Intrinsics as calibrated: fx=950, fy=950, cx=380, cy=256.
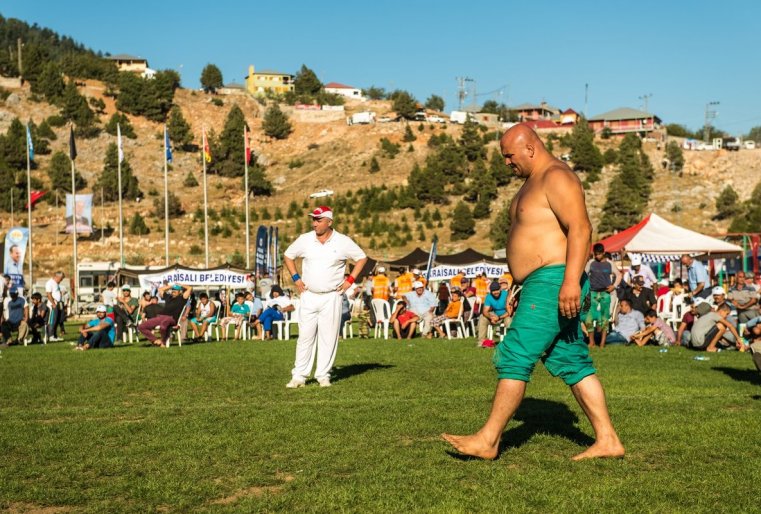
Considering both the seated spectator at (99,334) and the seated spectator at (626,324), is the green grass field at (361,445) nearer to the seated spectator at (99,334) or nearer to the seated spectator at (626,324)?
the seated spectator at (626,324)

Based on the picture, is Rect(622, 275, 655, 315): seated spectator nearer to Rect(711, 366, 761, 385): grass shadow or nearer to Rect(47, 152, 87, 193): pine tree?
Rect(711, 366, 761, 385): grass shadow

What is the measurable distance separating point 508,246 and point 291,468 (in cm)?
183

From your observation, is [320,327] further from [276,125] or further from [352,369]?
[276,125]

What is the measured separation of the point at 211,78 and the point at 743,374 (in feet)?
456

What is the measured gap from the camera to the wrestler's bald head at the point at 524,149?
18.8ft

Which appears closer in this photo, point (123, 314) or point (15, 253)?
point (123, 314)

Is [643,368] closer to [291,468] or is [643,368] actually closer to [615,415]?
[615,415]

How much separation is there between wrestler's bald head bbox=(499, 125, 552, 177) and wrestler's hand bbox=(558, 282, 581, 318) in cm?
86

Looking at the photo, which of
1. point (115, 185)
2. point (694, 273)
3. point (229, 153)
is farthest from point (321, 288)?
point (229, 153)

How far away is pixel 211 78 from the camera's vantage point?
143875mm

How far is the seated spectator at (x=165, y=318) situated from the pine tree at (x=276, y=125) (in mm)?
104913

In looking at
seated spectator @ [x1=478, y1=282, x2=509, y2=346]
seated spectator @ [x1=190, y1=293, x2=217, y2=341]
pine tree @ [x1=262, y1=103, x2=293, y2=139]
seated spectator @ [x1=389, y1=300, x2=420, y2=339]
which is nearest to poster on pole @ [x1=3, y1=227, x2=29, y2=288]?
seated spectator @ [x1=190, y1=293, x2=217, y2=341]

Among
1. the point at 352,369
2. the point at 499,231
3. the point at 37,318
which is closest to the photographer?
the point at 352,369

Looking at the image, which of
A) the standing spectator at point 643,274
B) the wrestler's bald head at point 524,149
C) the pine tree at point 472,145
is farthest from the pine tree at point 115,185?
the wrestler's bald head at point 524,149
